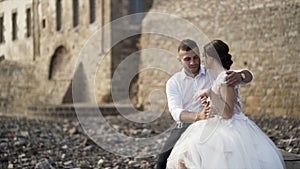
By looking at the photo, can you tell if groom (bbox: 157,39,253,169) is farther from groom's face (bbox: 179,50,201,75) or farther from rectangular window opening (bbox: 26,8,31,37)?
rectangular window opening (bbox: 26,8,31,37)

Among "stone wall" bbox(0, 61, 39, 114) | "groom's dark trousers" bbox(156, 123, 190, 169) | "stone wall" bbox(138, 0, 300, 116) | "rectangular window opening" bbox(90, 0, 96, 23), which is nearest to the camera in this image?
"groom's dark trousers" bbox(156, 123, 190, 169)

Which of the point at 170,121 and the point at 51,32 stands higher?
the point at 51,32

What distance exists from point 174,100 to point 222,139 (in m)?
0.53

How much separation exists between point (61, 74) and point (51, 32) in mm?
1695

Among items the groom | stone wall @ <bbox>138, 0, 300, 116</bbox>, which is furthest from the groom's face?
stone wall @ <bbox>138, 0, 300, 116</bbox>

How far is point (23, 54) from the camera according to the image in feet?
55.3

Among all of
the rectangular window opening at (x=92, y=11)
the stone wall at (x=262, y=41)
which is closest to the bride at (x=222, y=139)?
the stone wall at (x=262, y=41)

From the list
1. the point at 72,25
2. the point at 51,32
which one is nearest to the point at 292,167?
the point at 72,25

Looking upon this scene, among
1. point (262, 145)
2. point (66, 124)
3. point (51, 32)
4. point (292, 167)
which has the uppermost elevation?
point (51, 32)

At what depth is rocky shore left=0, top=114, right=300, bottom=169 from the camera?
574 centimetres

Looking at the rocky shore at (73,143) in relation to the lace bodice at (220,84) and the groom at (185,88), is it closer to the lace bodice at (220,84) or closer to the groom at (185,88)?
the groom at (185,88)

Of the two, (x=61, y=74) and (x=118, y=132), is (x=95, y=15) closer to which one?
(x=61, y=74)

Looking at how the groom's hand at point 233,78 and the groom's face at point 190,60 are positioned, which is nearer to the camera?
the groom's hand at point 233,78

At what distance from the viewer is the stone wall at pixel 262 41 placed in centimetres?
983
